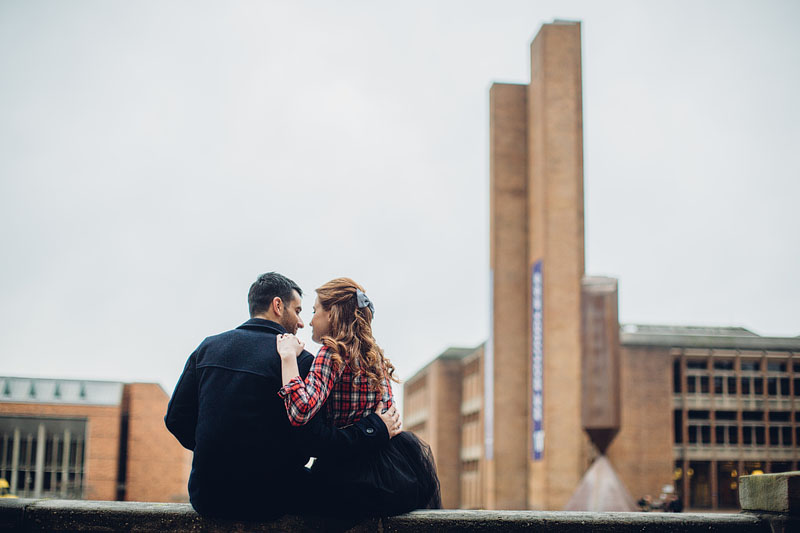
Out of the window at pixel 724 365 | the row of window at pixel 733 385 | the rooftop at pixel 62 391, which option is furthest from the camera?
the rooftop at pixel 62 391

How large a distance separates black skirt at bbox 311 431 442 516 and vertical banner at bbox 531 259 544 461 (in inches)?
1433

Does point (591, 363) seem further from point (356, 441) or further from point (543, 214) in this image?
point (356, 441)

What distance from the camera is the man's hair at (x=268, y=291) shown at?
14.3ft

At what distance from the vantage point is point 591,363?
31484 millimetres

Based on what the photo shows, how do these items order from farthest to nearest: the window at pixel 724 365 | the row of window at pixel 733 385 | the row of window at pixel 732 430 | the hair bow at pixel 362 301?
1. the window at pixel 724 365
2. the row of window at pixel 733 385
3. the row of window at pixel 732 430
4. the hair bow at pixel 362 301

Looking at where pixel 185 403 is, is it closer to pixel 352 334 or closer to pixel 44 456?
pixel 352 334

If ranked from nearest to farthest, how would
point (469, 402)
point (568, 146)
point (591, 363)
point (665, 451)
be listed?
1. point (591, 363)
2. point (568, 146)
3. point (665, 451)
4. point (469, 402)

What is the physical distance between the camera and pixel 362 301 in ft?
14.3

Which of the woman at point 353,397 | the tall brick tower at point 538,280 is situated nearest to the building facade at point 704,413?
the tall brick tower at point 538,280

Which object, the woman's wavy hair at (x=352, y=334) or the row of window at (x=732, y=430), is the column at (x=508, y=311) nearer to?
the row of window at (x=732, y=430)

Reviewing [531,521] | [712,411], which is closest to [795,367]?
[712,411]

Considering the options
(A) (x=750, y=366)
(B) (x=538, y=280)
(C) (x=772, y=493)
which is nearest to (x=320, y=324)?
(C) (x=772, y=493)

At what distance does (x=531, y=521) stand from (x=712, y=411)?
53.0 m

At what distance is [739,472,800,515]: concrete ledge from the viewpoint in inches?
175
